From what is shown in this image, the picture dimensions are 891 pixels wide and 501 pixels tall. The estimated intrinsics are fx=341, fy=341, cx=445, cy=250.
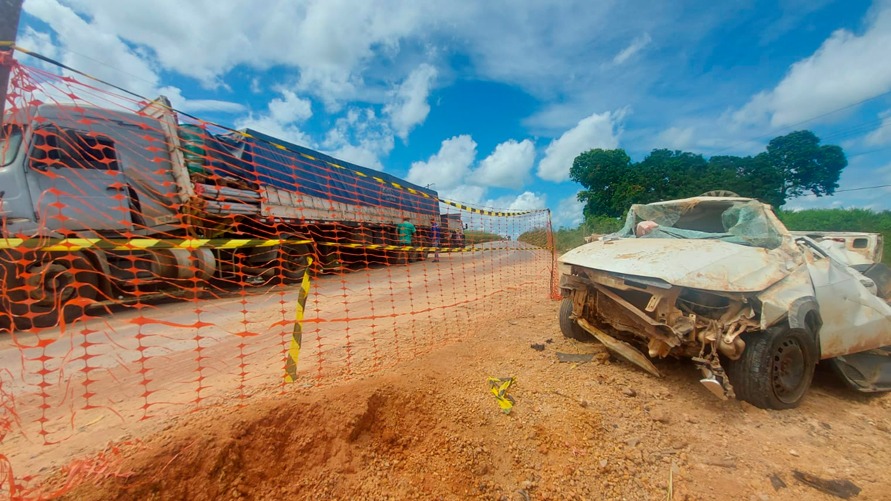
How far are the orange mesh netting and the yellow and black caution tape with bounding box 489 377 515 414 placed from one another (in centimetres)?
115

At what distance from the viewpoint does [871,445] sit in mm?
2439

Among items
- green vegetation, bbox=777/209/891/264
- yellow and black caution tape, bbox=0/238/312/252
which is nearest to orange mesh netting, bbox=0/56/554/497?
yellow and black caution tape, bbox=0/238/312/252

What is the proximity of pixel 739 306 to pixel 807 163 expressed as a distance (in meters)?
35.0

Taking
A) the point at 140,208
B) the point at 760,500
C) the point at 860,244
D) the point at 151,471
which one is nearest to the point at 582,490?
the point at 760,500

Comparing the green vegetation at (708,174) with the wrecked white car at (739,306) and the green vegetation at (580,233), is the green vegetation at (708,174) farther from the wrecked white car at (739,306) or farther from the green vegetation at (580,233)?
the wrecked white car at (739,306)

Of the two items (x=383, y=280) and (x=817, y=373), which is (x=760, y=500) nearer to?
(x=817, y=373)

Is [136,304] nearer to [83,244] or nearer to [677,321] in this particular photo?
[83,244]

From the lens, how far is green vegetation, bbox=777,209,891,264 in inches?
617

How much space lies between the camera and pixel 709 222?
13.7 feet

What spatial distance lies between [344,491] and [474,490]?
0.70m

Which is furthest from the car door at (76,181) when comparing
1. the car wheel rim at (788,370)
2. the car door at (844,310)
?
the car door at (844,310)

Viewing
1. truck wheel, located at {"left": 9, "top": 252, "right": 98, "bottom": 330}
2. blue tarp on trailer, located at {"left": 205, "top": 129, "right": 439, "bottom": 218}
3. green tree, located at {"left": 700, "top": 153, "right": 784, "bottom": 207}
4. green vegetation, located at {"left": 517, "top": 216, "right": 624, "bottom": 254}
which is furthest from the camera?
green tree, located at {"left": 700, "top": 153, "right": 784, "bottom": 207}

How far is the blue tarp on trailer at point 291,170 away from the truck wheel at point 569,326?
2512 mm

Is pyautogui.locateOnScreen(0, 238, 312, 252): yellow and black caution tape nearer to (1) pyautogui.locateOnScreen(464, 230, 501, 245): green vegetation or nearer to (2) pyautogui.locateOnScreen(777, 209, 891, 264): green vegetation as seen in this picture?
(1) pyautogui.locateOnScreen(464, 230, 501, 245): green vegetation
